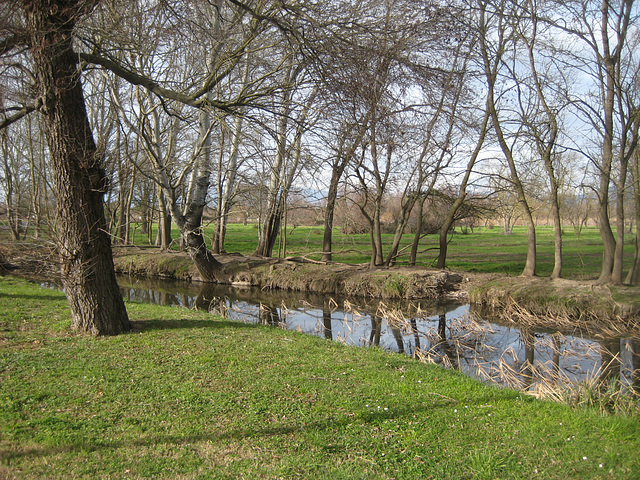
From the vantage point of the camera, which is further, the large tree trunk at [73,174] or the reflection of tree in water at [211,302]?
the reflection of tree in water at [211,302]

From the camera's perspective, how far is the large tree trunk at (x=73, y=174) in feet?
22.1

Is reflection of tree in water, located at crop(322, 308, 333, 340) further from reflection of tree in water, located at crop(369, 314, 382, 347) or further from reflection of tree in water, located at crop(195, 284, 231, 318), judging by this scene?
reflection of tree in water, located at crop(195, 284, 231, 318)

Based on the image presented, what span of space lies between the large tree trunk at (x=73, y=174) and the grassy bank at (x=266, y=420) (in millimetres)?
618

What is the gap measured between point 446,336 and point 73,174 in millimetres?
8409

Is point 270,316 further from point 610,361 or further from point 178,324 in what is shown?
point 610,361

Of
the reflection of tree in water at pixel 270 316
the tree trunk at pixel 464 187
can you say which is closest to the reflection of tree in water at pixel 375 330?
the reflection of tree in water at pixel 270 316

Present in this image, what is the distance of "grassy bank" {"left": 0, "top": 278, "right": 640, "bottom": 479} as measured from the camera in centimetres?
397

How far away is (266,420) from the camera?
4777mm

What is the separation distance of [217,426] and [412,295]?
1214 centimetres

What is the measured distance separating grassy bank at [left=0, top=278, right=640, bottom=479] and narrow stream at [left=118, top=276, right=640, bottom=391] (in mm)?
1795

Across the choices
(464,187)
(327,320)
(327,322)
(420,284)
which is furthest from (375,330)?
(464,187)

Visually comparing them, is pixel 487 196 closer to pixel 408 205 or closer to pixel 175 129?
pixel 408 205

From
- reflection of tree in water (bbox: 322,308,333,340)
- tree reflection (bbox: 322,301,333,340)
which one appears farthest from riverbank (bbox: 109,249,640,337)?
reflection of tree in water (bbox: 322,308,333,340)

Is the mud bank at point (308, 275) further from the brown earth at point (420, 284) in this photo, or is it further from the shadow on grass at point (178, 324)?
the shadow on grass at point (178, 324)
